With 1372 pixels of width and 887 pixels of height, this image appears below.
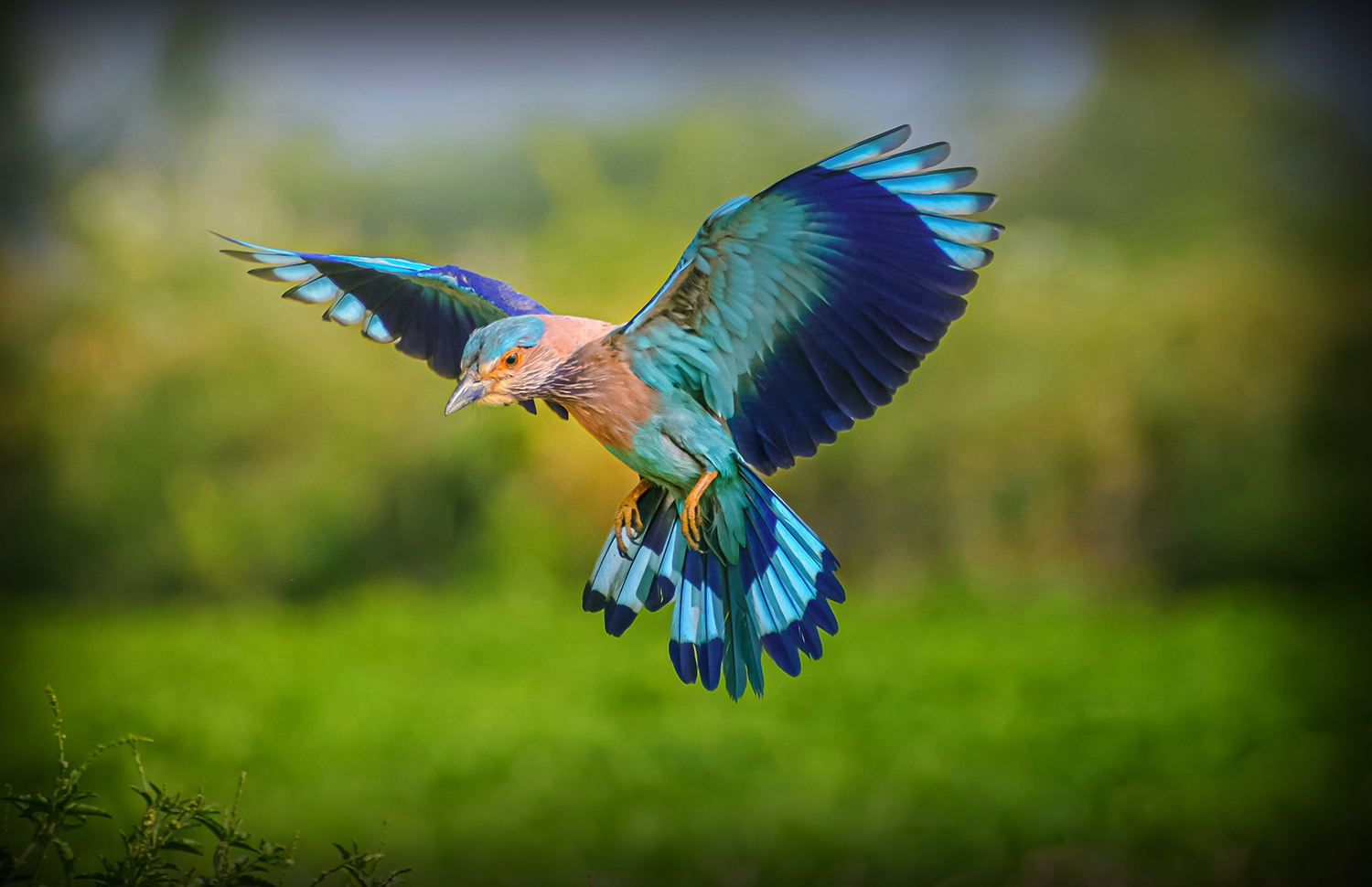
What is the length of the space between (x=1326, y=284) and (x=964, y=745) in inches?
82.0

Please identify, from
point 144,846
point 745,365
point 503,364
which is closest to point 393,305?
point 503,364

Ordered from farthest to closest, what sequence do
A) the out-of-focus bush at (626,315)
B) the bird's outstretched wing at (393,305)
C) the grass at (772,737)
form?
the out-of-focus bush at (626,315) → the grass at (772,737) → the bird's outstretched wing at (393,305)

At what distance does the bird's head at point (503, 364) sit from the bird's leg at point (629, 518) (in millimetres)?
184

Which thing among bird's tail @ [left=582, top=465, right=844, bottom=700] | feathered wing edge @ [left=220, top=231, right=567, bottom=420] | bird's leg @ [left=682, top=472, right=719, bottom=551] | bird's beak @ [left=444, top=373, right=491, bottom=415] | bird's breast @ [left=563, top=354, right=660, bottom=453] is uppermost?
feathered wing edge @ [left=220, top=231, right=567, bottom=420]

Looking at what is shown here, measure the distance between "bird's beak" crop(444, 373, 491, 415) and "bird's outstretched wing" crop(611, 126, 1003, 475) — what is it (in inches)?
5.7

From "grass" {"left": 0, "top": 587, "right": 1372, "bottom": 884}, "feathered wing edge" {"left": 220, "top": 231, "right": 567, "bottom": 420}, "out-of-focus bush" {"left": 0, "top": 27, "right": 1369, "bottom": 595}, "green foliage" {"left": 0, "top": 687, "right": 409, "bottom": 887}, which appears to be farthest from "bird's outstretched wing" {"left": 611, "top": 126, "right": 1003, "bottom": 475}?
"out-of-focus bush" {"left": 0, "top": 27, "right": 1369, "bottom": 595}

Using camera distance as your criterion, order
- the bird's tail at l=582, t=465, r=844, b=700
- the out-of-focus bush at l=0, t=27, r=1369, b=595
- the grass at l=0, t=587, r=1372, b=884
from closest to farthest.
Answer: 1. the bird's tail at l=582, t=465, r=844, b=700
2. the grass at l=0, t=587, r=1372, b=884
3. the out-of-focus bush at l=0, t=27, r=1369, b=595

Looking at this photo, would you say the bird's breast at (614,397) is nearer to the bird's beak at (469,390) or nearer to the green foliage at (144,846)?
the bird's beak at (469,390)

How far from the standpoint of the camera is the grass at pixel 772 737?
7.06 ft

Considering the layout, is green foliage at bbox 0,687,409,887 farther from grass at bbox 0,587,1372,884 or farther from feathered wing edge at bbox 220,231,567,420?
grass at bbox 0,587,1372,884

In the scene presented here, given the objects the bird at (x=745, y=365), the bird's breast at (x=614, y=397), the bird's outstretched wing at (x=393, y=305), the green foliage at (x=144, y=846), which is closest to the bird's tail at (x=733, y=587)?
the bird at (x=745, y=365)

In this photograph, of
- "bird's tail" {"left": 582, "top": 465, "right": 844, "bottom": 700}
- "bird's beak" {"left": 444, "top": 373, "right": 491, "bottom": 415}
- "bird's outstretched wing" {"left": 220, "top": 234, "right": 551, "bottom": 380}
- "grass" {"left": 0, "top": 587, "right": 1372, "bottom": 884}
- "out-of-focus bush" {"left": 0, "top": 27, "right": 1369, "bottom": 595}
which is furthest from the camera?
"out-of-focus bush" {"left": 0, "top": 27, "right": 1369, "bottom": 595}

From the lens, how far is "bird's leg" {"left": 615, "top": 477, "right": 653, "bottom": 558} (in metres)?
1.10

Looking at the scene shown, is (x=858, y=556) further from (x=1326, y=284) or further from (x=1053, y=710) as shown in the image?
(x=1326, y=284)
